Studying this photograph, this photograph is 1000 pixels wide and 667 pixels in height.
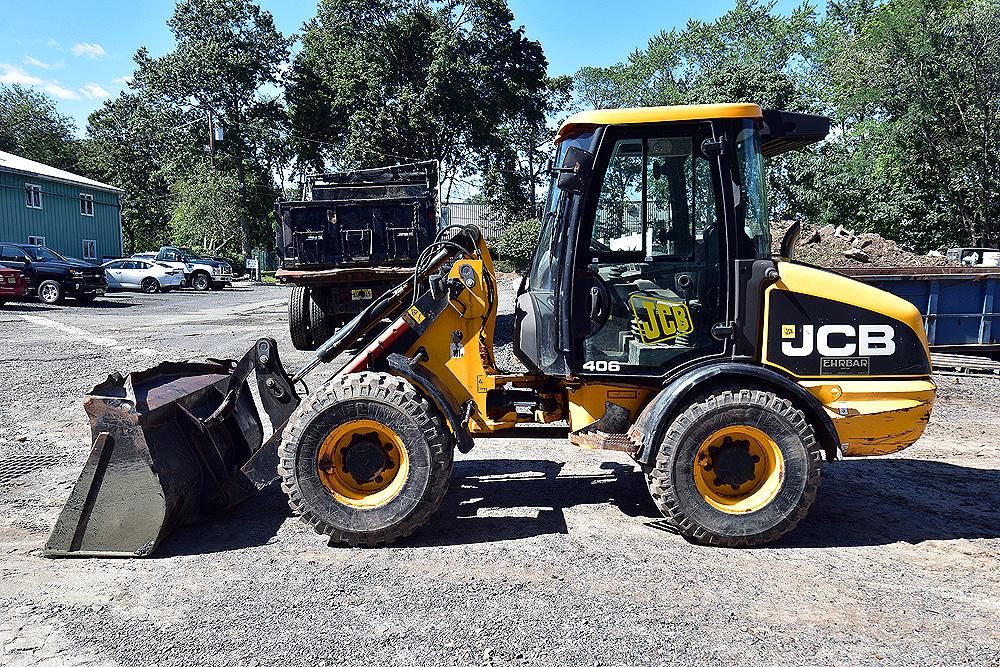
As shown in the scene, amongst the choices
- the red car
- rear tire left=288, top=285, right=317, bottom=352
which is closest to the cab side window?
the red car

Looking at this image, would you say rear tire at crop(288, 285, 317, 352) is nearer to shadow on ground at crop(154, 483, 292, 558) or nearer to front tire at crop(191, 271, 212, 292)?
shadow on ground at crop(154, 483, 292, 558)

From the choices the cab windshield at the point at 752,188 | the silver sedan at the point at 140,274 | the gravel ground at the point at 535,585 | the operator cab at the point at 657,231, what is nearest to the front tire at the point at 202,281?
the silver sedan at the point at 140,274

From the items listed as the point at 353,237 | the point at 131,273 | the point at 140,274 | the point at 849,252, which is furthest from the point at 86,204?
the point at 849,252

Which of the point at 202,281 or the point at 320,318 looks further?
the point at 202,281

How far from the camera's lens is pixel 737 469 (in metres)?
4.51

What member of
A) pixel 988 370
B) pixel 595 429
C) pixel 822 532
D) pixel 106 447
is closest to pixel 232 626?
pixel 106 447

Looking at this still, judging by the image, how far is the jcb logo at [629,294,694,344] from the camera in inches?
181

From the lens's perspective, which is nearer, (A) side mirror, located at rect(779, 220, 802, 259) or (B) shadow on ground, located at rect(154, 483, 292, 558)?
(B) shadow on ground, located at rect(154, 483, 292, 558)

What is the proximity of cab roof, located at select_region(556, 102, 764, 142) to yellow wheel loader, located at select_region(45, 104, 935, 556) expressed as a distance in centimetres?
1

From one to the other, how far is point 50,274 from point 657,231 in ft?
72.1

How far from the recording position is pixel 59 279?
21531mm

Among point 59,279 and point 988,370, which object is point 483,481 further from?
point 59,279

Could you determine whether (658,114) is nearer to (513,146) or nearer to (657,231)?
(657,231)

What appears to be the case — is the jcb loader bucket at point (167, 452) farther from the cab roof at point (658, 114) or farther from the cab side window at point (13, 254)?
the cab side window at point (13, 254)
